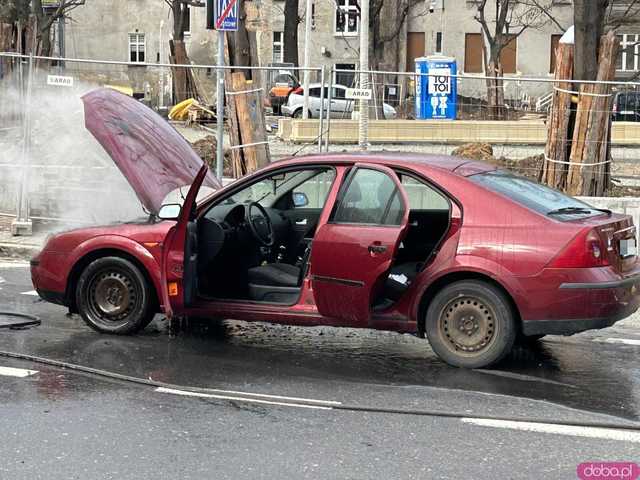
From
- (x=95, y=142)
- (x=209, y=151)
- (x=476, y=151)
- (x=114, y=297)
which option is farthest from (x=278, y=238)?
(x=209, y=151)

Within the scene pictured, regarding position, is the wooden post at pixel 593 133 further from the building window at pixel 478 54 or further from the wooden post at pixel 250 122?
the building window at pixel 478 54

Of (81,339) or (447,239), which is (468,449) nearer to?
(447,239)

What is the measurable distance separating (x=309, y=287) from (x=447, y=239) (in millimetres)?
1055

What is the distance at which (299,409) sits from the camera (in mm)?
6211

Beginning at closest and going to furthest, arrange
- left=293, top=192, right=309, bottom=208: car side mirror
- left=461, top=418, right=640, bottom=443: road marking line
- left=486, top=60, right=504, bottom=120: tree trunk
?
left=461, top=418, right=640, bottom=443: road marking line, left=293, top=192, right=309, bottom=208: car side mirror, left=486, top=60, right=504, bottom=120: tree trunk

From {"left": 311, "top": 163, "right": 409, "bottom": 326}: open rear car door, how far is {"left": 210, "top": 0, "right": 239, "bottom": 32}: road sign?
6065 millimetres

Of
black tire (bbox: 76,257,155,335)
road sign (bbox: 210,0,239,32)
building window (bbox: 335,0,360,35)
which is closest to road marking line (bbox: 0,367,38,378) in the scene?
black tire (bbox: 76,257,155,335)

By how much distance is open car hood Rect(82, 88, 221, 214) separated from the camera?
8.73m

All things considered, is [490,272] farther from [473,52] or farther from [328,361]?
[473,52]

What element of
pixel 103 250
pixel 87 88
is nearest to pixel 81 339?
pixel 103 250

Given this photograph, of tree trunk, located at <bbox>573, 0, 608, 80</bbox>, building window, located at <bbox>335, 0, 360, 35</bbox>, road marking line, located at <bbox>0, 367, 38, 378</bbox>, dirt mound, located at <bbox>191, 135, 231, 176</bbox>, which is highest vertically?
building window, located at <bbox>335, 0, 360, 35</bbox>

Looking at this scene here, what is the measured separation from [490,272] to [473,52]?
52384 mm

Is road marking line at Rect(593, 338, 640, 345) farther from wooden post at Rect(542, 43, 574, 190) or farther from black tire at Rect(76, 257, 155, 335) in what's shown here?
wooden post at Rect(542, 43, 574, 190)

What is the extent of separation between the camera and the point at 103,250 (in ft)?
26.5
